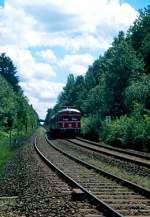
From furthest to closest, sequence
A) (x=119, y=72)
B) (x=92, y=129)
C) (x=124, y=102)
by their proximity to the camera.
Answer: (x=92, y=129) → (x=119, y=72) → (x=124, y=102)

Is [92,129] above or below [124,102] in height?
below

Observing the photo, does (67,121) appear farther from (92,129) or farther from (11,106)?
(11,106)

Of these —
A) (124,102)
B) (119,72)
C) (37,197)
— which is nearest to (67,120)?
(124,102)

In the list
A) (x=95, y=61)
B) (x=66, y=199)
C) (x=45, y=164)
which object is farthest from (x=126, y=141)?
(x=95, y=61)

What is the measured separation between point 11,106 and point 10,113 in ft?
16.6

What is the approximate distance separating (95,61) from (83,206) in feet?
352

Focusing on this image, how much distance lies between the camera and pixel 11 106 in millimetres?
60625

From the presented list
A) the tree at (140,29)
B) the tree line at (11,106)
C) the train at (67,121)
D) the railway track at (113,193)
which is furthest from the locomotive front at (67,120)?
the railway track at (113,193)

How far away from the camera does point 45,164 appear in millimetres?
23219

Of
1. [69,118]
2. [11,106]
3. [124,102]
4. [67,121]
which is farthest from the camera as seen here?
[11,106]

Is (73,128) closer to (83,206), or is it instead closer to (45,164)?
(45,164)

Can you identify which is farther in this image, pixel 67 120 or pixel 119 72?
pixel 67 120

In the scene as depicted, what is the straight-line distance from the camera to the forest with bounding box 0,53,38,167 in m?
45.3

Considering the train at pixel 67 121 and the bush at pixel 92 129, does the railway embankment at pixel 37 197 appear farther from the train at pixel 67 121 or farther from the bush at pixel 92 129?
the train at pixel 67 121
